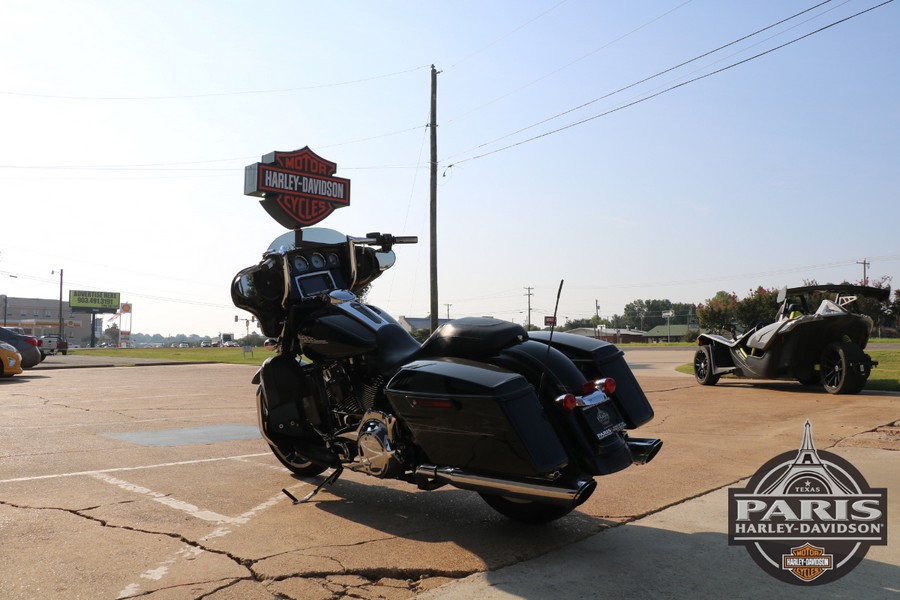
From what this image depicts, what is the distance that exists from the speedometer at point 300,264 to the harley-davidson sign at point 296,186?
21.6 metres

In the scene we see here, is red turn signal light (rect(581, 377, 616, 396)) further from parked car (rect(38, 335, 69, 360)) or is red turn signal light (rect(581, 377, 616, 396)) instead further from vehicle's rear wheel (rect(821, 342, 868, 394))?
parked car (rect(38, 335, 69, 360))

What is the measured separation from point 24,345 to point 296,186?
11.3 m

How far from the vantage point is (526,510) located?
421 centimetres

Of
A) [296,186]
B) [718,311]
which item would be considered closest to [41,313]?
[718,311]

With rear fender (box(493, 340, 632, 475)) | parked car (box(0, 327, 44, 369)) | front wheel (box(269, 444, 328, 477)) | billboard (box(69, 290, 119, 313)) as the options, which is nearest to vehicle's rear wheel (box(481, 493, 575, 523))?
rear fender (box(493, 340, 632, 475))

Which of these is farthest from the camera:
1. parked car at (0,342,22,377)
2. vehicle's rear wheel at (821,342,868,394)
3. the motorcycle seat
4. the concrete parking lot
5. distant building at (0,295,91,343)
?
distant building at (0,295,91,343)

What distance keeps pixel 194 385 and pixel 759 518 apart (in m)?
13.7

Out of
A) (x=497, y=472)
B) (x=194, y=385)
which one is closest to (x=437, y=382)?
(x=497, y=472)

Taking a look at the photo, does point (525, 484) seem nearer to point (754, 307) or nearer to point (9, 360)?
point (9, 360)

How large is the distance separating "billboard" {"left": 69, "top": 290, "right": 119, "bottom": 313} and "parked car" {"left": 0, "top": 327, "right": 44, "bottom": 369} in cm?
11481

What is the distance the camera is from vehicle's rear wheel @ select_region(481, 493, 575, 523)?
4.10 m

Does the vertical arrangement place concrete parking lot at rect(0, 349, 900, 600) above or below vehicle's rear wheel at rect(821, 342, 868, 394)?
below

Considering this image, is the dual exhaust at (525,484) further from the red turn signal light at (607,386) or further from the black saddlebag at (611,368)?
the red turn signal light at (607,386)

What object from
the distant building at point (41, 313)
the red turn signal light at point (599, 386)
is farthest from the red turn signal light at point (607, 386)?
the distant building at point (41, 313)
